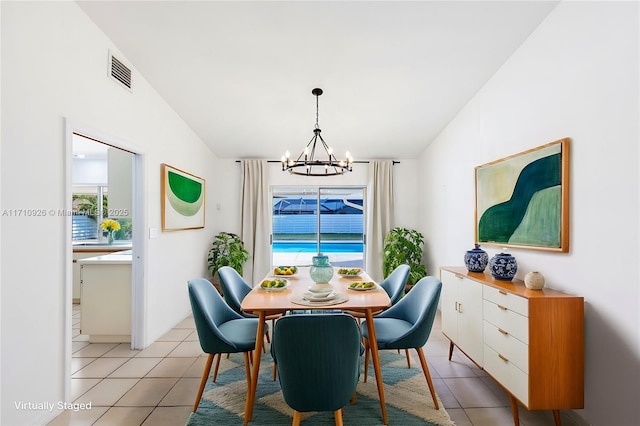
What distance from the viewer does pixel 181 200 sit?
3824mm

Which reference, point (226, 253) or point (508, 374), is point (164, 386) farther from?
point (226, 253)

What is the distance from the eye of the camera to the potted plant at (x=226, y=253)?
466cm

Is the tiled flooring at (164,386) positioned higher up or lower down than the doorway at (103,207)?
lower down

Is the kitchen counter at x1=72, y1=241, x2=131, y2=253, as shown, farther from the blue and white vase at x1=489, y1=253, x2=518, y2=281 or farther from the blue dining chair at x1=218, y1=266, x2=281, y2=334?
the blue and white vase at x1=489, y1=253, x2=518, y2=281

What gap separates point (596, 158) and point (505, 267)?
36.7 inches

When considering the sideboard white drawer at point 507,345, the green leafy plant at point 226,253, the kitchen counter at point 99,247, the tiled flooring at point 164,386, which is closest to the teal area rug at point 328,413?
the tiled flooring at point 164,386

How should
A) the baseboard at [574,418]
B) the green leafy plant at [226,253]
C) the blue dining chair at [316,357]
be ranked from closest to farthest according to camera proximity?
1. the blue dining chair at [316,357]
2. the baseboard at [574,418]
3. the green leafy plant at [226,253]

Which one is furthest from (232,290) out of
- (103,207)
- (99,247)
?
(103,207)

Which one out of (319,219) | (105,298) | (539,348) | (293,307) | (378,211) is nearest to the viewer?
(539,348)

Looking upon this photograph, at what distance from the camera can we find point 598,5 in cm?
Answer: 180

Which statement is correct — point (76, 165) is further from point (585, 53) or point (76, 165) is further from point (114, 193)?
point (585, 53)

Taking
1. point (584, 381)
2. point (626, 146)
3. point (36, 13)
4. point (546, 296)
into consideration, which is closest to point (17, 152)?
point (36, 13)

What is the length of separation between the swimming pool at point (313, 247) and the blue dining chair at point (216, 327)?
3.09m

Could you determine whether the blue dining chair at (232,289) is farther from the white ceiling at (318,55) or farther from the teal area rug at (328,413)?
the white ceiling at (318,55)
